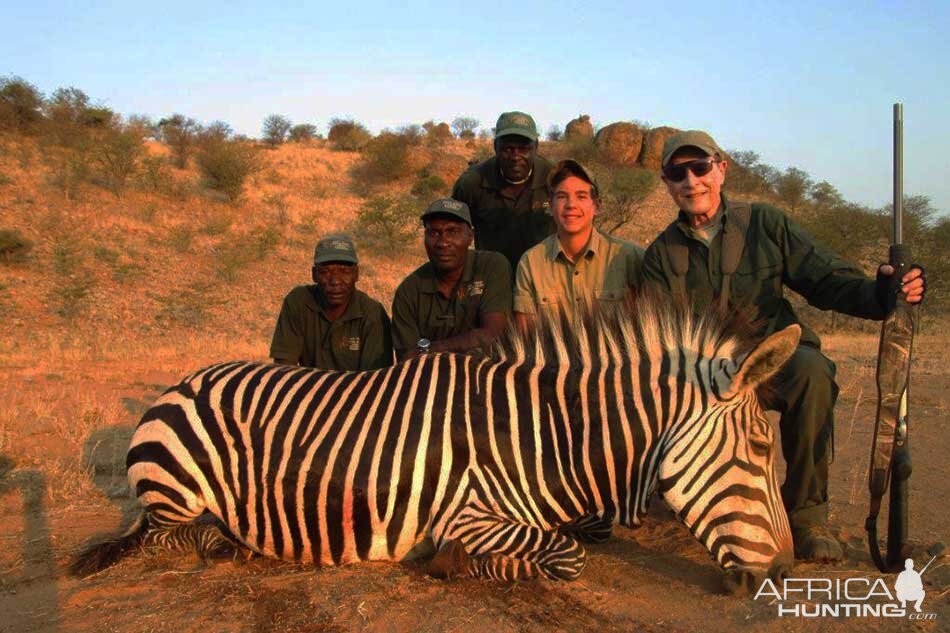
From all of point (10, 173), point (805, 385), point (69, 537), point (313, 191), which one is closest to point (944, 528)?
point (805, 385)

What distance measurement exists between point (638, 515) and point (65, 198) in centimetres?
2418

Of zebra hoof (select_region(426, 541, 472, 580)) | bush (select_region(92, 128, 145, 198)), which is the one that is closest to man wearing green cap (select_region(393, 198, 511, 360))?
zebra hoof (select_region(426, 541, 472, 580))

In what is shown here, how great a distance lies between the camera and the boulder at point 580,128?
46.3m

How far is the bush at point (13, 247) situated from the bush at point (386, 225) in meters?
10.5

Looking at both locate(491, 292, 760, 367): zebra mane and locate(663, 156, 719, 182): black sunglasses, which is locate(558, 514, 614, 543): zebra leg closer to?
locate(491, 292, 760, 367): zebra mane

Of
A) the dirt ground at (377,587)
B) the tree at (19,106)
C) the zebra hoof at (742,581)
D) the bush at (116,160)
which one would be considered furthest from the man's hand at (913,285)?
the tree at (19,106)

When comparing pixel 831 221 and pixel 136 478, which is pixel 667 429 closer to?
pixel 136 478

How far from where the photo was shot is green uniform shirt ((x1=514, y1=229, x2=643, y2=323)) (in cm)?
475

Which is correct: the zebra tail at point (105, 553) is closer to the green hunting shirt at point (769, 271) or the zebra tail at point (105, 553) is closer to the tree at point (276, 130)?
the green hunting shirt at point (769, 271)

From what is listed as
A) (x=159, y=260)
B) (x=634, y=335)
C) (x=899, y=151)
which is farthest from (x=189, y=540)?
(x=159, y=260)

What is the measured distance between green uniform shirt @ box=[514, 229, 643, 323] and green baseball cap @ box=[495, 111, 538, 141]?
127 centimetres

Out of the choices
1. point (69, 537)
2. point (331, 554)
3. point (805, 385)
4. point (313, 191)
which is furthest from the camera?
point (313, 191)

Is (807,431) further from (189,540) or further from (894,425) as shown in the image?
(189,540)

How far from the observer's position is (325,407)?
356cm
